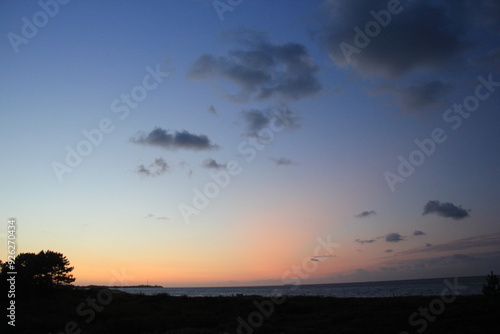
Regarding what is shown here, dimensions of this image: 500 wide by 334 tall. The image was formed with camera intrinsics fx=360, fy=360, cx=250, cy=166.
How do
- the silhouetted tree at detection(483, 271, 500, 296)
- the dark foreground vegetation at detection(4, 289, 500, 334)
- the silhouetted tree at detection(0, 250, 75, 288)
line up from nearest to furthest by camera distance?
the dark foreground vegetation at detection(4, 289, 500, 334), the silhouetted tree at detection(483, 271, 500, 296), the silhouetted tree at detection(0, 250, 75, 288)

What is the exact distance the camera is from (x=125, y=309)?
103 ft

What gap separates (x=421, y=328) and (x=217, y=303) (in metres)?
23.7

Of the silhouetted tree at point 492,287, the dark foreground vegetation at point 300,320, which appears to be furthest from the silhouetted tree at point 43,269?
the silhouetted tree at point 492,287

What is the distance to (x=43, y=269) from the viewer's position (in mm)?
58219

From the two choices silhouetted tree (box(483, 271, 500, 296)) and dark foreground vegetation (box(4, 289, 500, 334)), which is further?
silhouetted tree (box(483, 271, 500, 296))

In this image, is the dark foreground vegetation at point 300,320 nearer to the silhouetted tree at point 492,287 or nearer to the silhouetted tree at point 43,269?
the silhouetted tree at point 492,287

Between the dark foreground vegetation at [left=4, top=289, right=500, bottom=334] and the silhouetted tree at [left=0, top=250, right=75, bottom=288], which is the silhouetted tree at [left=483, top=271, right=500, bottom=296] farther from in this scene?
the silhouetted tree at [left=0, top=250, right=75, bottom=288]

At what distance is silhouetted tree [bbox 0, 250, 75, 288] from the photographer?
5499 cm

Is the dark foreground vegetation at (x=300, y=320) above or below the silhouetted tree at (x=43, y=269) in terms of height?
below

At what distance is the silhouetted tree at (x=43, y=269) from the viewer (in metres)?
55.0

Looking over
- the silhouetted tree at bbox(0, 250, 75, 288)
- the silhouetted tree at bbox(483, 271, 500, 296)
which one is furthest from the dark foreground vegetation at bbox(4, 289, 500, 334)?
the silhouetted tree at bbox(0, 250, 75, 288)

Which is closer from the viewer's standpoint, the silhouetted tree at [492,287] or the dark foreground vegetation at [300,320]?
the dark foreground vegetation at [300,320]

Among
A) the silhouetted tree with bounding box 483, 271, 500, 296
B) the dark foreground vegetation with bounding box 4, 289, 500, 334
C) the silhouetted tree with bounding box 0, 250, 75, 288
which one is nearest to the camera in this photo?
the dark foreground vegetation with bounding box 4, 289, 500, 334

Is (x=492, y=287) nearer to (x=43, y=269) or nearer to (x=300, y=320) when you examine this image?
(x=300, y=320)
